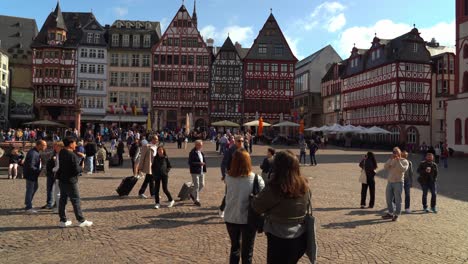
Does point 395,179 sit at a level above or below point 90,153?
below

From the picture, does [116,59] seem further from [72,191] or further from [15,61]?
[72,191]

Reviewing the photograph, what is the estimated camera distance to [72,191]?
27.6 ft

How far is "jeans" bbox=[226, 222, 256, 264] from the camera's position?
5246 millimetres

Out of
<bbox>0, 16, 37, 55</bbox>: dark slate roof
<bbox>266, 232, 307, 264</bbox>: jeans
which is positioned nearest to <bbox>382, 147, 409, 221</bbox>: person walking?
<bbox>266, 232, 307, 264</bbox>: jeans

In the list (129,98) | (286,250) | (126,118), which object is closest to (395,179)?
(286,250)

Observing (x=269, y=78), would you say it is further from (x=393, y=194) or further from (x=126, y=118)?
(x=393, y=194)

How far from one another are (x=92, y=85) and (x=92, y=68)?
2.16 meters

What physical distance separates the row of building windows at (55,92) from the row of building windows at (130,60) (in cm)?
621

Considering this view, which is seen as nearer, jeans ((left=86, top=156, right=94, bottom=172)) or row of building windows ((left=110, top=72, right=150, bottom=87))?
jeans ((left=86, top=156, right=94, bottom=172))

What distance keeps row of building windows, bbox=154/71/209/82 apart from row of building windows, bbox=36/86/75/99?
1061 centimetres

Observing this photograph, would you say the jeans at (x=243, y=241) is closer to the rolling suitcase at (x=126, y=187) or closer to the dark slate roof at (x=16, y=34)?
the rolling suitcase at (x=126, y=187)

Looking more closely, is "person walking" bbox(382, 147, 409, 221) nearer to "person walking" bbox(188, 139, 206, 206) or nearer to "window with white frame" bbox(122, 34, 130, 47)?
"person walking" bbox(188, 139, 206, 206)

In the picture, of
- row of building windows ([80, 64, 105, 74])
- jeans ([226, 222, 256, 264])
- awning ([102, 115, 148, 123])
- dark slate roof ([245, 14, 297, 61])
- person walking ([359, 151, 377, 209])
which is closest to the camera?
jeans ([226, 222, 256, 264])

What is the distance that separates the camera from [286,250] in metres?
4.39
